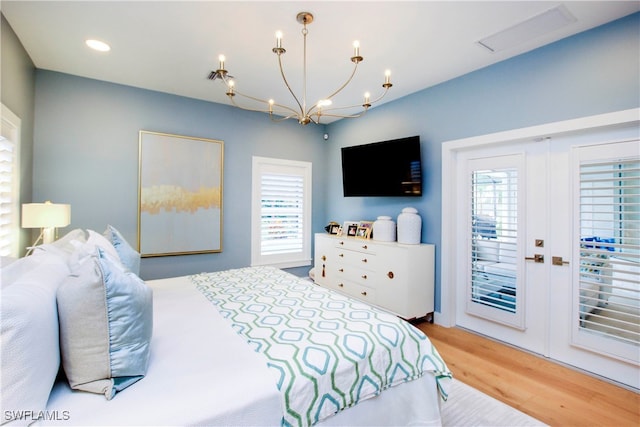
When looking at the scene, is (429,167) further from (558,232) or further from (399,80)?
(558,232)

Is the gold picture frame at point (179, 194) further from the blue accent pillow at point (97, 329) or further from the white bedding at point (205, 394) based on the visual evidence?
the blue accent pillow at point (97, 329)

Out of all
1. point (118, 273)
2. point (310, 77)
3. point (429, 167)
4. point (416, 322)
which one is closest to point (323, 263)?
point (416, 322)

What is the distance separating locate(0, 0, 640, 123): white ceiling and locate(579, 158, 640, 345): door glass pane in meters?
1.16

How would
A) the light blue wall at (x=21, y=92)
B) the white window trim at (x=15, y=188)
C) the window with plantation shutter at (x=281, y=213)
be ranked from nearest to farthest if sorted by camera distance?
the light blue wall at (x=21, y=92)
the white window trim at (x=15, y=188)
the window with plantation shutter at (x=281, y=213)

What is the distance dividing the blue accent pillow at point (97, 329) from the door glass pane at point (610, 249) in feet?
10.0

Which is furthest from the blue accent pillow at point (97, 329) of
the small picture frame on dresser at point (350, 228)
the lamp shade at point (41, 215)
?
the small picture frame on dresser at point (350, 228)

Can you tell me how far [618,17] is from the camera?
216cm

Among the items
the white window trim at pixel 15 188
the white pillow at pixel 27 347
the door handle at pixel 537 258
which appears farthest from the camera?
the door handle at pixel 537 258

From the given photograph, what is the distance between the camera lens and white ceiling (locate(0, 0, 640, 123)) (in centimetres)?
206

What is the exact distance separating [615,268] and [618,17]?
183 cm

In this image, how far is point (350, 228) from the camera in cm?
424

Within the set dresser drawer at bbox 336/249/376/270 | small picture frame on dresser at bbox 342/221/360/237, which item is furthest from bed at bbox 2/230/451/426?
small picture frame on dresser at bbox 342/221/360/237

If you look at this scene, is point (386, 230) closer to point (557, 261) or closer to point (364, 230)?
point (364, 230)

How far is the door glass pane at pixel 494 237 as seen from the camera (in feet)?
9.30
